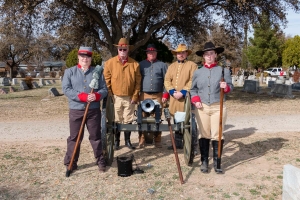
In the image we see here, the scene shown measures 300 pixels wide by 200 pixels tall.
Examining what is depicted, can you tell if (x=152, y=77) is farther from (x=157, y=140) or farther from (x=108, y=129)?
(x=108, y=129)

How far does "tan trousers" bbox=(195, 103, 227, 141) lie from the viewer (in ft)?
14.4

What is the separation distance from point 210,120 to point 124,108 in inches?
59.7

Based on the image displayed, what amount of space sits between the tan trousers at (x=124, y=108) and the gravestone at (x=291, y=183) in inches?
114

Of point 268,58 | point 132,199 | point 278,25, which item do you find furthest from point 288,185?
point 268,58

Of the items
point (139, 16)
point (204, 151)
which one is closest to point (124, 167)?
point (204, 151)

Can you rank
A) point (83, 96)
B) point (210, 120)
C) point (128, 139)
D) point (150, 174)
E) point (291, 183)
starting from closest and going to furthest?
point (291, 183) < point (83, 96) < point (150, 174) < point (210, 120) < point (128, 139)

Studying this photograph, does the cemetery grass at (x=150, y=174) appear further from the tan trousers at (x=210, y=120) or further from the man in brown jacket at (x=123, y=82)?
the man in brown jacket at (x=123, y=82)

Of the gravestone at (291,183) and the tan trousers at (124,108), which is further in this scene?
the tan trousers at (124,108)

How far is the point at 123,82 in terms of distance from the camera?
204 inches

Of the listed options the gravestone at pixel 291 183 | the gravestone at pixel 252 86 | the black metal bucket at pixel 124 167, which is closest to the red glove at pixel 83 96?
the black metal bucket at pixel 124 167

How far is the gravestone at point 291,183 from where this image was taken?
2.67 meters

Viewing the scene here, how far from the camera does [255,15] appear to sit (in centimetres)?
1280

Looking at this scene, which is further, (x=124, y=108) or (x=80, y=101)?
(x=124, y=108)

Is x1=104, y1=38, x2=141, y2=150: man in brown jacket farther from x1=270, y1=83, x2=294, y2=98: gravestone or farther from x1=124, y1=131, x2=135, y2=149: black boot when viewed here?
x1=270, y1=83, x2=294, y2=98: gravestone
